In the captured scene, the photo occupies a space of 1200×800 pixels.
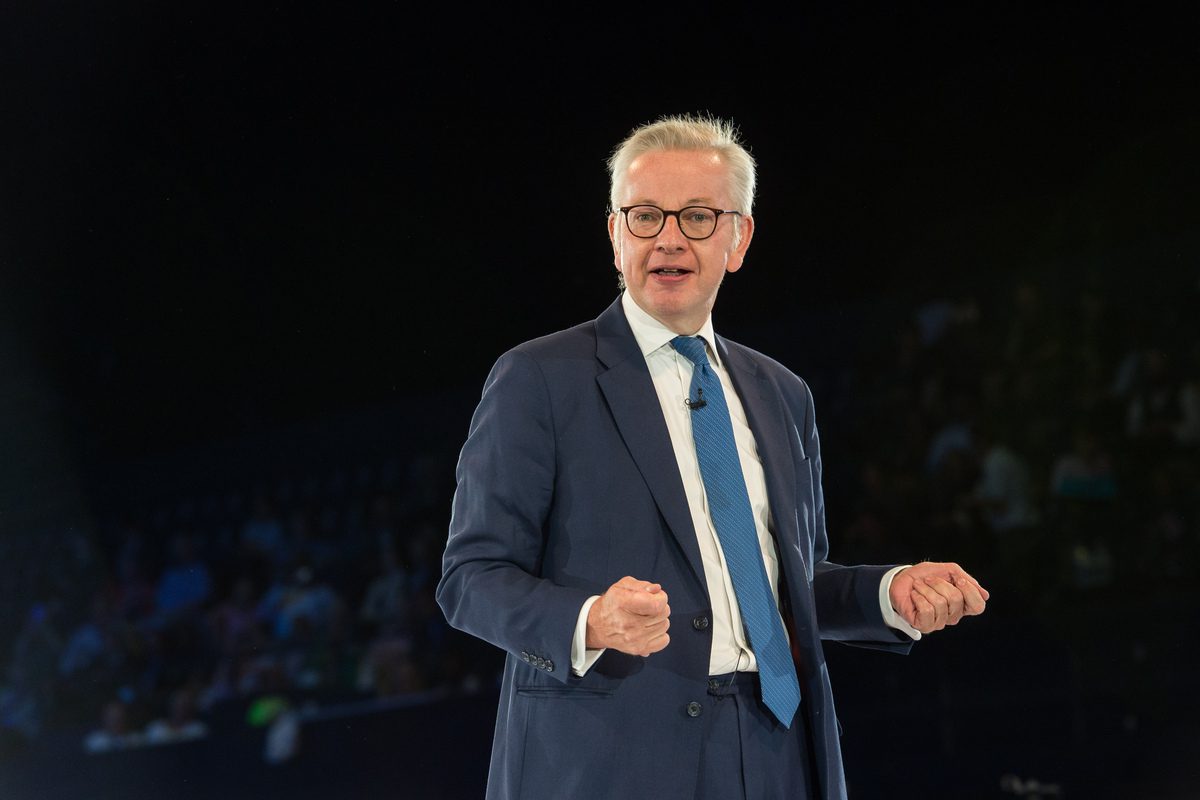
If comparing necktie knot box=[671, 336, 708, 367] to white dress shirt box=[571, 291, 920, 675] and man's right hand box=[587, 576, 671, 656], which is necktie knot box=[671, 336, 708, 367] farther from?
man's right hand box=[587, 576, 671, 656]

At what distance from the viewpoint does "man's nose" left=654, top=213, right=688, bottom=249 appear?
162cm

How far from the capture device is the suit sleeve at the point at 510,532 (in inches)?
52.9

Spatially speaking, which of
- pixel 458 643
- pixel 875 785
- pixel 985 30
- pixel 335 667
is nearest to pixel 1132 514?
pixel 875 785

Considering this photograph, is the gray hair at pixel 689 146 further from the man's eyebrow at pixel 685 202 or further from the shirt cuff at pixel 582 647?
the shirt cuff at pixel 582 647

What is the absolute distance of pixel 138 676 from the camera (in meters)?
3.35

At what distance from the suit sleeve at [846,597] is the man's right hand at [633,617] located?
1.58 feet

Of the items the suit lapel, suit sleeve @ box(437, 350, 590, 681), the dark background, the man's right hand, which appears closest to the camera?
the man's right hand

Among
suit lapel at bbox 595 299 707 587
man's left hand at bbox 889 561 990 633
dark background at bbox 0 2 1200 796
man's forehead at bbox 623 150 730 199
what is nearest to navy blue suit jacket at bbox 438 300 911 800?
suit lapel at bbox 595 299 707 587

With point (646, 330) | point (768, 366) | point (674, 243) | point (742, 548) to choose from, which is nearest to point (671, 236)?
point (674, 243)

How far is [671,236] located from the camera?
1.62m

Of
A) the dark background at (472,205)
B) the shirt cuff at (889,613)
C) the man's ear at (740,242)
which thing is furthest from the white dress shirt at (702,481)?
the dark background at (472,205)

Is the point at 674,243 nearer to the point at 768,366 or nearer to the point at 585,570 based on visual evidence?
the point at 768,366

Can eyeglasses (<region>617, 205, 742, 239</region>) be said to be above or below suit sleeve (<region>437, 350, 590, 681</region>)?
above

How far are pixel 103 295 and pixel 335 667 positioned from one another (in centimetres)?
126
